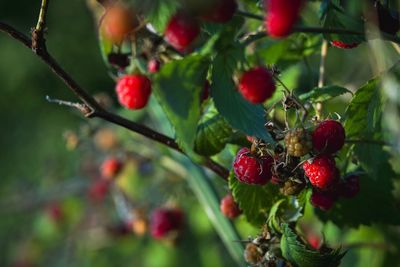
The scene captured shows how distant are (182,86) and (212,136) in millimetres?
132

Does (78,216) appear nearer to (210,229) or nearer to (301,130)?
(210,229)

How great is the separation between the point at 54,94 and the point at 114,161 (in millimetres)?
3364

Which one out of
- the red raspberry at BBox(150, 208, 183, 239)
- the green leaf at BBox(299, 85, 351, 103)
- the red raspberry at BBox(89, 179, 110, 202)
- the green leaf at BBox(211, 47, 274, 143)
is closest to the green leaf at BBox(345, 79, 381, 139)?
the green leaf at BBox(299, 85, 351, 103)

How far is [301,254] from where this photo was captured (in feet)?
2.79

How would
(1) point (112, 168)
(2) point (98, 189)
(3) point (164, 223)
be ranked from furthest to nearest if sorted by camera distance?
(2) point (98, 189) < (1) point (112, 168) < (3) point (164, 223)

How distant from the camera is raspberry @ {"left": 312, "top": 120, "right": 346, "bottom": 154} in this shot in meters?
0.80

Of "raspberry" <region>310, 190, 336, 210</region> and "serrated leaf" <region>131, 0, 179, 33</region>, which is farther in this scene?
"raspberry" <region>310, 190, 336, 210</region>

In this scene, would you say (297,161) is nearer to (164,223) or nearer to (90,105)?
(90,105)

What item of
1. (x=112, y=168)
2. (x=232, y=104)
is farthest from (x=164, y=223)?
(x=232, y=104)

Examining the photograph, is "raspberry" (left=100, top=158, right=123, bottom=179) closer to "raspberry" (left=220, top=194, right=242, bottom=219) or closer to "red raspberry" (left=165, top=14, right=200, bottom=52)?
"raspberry" (left=220, top=194, right=242, bottom=219)

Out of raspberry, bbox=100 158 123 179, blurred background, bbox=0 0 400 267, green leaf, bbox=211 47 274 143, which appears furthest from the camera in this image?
raspberry, bbox=100 158 123 179

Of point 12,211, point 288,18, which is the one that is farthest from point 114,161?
point 288,18

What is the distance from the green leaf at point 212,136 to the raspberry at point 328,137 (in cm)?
12

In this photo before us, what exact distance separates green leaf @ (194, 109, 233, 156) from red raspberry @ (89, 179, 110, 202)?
1379mm
